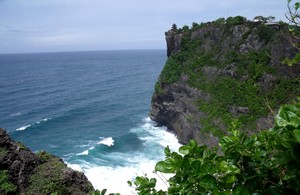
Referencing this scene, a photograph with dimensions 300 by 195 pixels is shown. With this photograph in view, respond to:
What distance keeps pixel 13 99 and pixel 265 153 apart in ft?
292

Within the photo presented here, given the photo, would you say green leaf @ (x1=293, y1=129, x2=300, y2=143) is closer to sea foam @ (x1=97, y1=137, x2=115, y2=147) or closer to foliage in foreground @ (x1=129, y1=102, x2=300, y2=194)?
foliage in foreground @ (x1=129, y1=102, x2=300, y2=194)

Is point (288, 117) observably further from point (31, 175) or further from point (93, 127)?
point (93, 127)

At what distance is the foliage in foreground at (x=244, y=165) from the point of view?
2.79 meters

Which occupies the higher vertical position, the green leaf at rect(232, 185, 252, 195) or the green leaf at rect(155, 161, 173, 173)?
the green leaf at rect(155, 161, 173, 173)

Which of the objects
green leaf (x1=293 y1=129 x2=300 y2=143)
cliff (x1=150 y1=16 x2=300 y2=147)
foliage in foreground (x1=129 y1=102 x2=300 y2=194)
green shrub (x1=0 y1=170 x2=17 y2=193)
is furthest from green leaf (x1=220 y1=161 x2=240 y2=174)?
cliff (x1=150 y1=16 x2=300 y2=147)

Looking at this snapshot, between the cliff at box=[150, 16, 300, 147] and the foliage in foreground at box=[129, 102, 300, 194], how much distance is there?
104 ft

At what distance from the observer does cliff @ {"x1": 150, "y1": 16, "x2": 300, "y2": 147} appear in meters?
38.8

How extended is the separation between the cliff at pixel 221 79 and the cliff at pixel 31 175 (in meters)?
21.1

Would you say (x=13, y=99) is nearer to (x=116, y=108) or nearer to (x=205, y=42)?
(x=116, y=108)

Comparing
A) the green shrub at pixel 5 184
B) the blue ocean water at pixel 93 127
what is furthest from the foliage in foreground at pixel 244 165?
the blue ocean water at pixel 93 127

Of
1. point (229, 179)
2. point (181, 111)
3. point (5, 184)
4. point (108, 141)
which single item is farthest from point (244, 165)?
point (108, 141)

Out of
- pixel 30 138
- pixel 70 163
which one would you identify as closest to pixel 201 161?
pixel 70 163

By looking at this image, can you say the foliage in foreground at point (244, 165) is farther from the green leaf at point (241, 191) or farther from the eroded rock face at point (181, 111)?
the eroded rock face at point (181, 111)

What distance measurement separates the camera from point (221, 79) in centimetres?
4597
